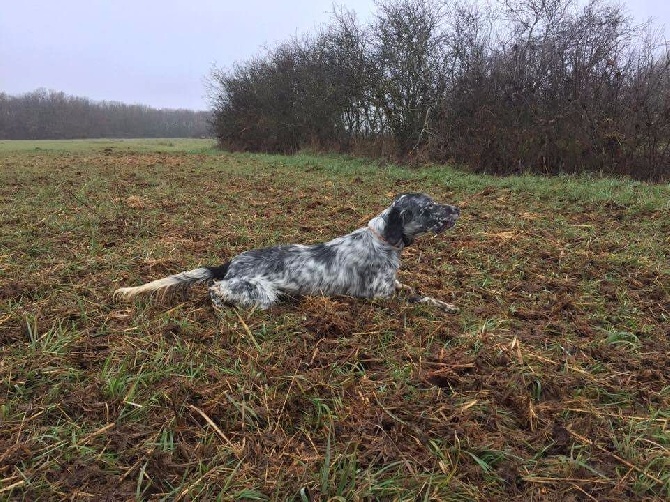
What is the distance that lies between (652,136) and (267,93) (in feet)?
66.7

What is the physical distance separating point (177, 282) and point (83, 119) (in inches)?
3344

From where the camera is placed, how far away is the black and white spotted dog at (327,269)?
4.27m

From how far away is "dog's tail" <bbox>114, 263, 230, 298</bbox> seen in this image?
423 centimetres

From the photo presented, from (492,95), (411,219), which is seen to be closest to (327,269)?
(411,219)

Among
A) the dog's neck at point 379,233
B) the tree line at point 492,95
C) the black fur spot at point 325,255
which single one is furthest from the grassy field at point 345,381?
the tree line at point 492,95

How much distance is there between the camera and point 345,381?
302 cm

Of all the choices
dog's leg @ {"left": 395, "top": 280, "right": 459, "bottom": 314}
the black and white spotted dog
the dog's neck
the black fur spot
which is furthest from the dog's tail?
dog's leg @ {"left": 395, "top": 280, "right": 459, "bottom": 314}

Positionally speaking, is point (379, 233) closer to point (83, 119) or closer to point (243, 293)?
point (243, 293)

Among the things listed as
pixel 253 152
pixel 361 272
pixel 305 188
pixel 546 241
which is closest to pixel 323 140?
pixel 253 152

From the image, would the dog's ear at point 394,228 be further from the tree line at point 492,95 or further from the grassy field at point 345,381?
the tree line at point 492,95

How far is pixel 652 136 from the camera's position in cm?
1198

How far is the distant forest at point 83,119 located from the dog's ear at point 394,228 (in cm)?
6270

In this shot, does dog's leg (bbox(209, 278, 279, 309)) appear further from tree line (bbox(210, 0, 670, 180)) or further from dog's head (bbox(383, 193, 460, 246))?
tree line (bbox(210, 0, 670, 180))

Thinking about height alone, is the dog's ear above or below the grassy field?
above
